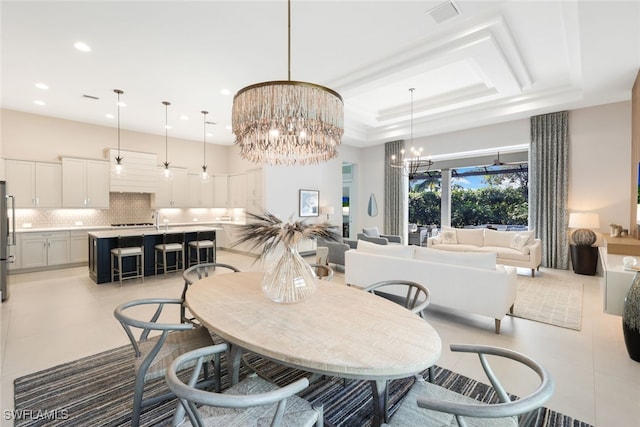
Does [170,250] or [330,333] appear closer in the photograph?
[330,333]

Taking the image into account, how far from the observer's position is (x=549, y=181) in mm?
6148

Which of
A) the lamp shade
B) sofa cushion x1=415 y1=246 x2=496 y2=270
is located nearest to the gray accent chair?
sofa cushion x1=415 y1=246 x2=496 y2=270

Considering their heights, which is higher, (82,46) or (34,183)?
(82,46)

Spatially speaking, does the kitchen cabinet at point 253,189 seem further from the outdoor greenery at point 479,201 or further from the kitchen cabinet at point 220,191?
the outdoor greenery at point 479,201

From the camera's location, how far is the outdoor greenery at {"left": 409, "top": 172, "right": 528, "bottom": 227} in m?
7.94

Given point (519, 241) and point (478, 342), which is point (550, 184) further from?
point (478, 342)

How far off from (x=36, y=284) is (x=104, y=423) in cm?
464

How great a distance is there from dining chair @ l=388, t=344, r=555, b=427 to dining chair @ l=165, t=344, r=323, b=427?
398 mm

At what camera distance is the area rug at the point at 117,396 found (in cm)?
187

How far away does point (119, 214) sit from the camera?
7.40 m

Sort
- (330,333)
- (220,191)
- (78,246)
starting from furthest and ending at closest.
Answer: (220,191), (78,246), (330,333)

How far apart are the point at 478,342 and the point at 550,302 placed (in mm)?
1943

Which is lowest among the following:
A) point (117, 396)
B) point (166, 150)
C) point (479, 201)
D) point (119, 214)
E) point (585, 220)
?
point (117, 396)

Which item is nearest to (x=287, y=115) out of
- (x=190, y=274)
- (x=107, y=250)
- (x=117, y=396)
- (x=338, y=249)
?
(x=190, y=274)
